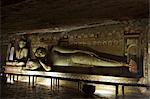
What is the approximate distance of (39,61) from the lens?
7469 mm

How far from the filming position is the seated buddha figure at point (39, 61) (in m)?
7.40

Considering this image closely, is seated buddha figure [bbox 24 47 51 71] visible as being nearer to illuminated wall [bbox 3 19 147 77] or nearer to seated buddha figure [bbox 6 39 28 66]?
illuminated wall [bbox 3 19 147 77]

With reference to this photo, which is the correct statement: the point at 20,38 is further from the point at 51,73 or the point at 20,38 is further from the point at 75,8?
the point at 75,8

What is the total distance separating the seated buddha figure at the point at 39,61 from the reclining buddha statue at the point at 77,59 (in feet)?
0.10

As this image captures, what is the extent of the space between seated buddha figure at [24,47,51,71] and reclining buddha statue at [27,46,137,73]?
0.03 m

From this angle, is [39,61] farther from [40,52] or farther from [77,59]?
[77,59]

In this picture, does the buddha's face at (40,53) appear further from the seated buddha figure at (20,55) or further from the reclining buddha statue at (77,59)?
the seated buddha figure at (20,55)

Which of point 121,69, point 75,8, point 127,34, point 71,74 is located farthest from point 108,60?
point 75,8

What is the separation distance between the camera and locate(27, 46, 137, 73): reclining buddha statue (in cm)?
588

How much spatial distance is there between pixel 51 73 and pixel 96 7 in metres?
3.62

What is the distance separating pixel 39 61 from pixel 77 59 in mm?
1444

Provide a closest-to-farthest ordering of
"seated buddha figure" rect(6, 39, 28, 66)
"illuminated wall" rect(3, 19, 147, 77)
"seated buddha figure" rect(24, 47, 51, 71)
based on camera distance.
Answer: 1. "illuminated wall" rect(3, 19, 147, 77)
2. "seated buddha figure" rect(24, 47, 51, 71)
3. "seated buddha figure" rect(6, 39, 28, 66)

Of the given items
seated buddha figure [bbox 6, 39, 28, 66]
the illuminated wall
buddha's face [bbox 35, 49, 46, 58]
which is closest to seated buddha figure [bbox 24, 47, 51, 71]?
buddha's face [bbox 35, 49, 46, 58]

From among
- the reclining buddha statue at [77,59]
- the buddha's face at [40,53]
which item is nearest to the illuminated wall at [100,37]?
the reclining buddha statue at [77,59]
